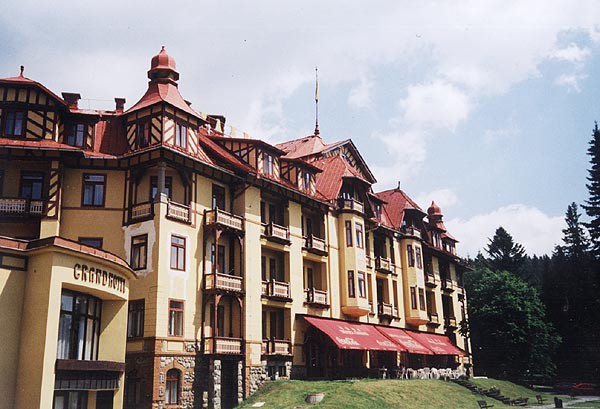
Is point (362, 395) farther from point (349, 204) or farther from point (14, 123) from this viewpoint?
point (14, 123)

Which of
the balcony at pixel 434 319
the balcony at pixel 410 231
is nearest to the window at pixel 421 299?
the balcony at pixel 434 319

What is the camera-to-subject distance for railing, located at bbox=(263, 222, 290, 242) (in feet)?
131

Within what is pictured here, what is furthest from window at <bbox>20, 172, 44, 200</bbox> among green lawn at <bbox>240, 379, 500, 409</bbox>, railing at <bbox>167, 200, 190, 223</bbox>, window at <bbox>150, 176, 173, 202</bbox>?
green lawn at <bbox>240, 379, 500, 409</bbox>

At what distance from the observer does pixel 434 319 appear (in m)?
59.6

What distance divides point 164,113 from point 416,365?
3342cm

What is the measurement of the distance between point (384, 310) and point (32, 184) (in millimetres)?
29643

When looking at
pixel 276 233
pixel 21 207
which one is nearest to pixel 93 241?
pixel 21 207

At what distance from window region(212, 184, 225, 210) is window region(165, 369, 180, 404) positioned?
10313mm

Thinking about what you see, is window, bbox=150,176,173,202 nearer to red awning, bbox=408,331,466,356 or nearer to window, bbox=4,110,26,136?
window, bbox=4,110,26,136

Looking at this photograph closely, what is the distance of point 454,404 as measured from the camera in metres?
39.9

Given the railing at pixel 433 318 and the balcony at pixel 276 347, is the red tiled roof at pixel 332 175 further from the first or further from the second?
the railing at pixel 433 318

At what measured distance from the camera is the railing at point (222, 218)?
3566 centimetres

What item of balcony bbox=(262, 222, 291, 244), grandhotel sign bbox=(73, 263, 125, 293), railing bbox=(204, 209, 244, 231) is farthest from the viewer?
balcony bbox=(262, 222, 291, 244)

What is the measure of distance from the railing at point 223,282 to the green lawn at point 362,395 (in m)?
6.36
